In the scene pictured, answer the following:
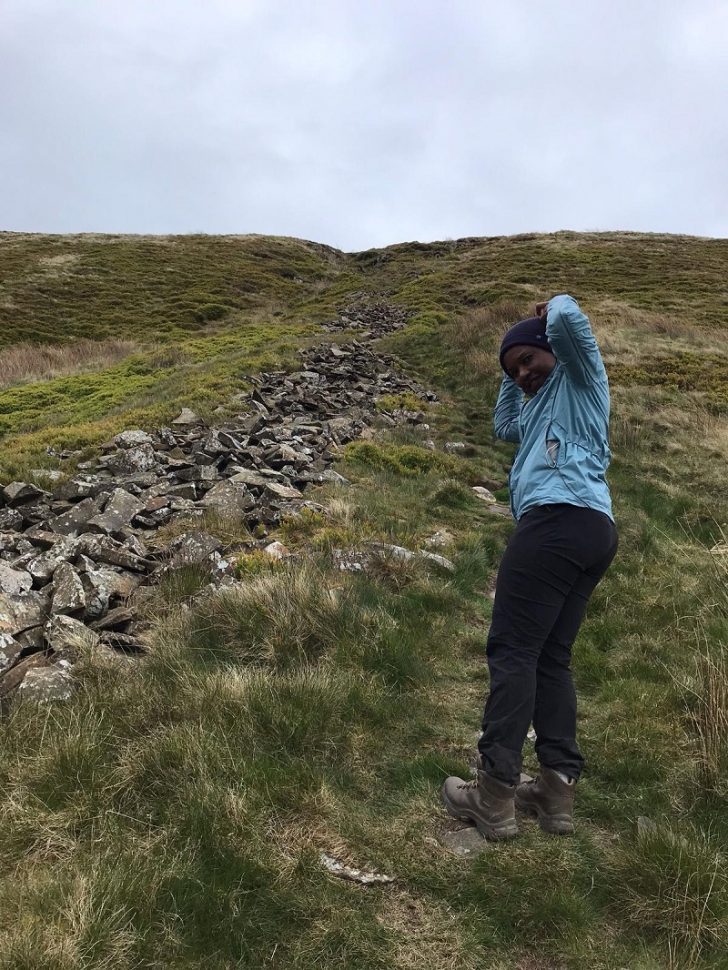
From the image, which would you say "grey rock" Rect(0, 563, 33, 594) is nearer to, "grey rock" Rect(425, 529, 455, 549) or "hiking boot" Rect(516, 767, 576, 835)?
"grey rock" Rect(425, 529, 455, 549)

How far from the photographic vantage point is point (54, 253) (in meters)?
51.7

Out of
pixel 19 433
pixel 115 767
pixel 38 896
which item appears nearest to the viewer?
pixel 38 896

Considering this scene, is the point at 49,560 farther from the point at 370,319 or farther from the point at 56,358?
the point at 370,319

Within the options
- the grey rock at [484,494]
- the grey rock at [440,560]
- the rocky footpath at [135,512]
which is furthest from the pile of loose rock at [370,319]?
the grey rock at [440,560]

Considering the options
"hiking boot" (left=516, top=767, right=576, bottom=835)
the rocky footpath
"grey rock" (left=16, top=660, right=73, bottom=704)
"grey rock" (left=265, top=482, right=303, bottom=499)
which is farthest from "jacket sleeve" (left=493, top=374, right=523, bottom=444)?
"grey rock" (left=265, top=482, right=303, bottom=499)

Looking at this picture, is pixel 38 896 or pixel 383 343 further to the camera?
pixel 383 343

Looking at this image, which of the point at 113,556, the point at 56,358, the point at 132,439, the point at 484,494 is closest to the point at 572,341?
the point at 113,556

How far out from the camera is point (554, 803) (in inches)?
128

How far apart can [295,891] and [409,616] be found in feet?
9.14

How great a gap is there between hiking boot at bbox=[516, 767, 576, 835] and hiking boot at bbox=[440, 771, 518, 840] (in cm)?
18

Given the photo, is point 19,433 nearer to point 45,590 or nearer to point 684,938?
point 45,590

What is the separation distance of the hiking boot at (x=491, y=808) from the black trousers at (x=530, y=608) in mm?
70

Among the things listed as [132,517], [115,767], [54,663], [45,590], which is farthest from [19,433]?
[115,767]

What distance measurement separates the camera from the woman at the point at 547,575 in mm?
3084
